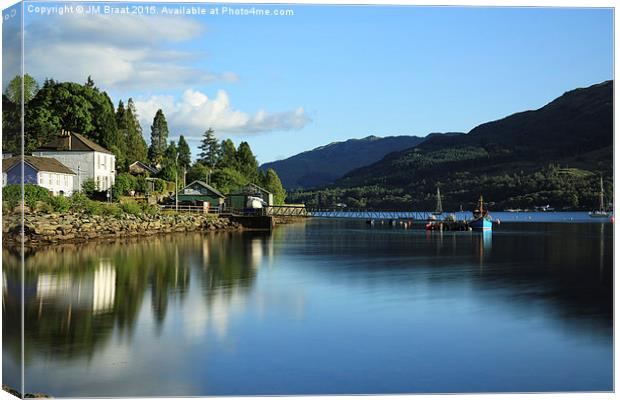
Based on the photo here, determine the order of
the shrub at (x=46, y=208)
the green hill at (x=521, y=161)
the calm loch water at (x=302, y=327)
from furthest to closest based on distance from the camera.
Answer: the shrub at (x=46, y=208) → the green hill at (x=521, y=161) → the calm loch water at (x=302, y=327)

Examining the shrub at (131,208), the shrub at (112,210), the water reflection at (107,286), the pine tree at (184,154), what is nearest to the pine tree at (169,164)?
the pine tree at (184,154)

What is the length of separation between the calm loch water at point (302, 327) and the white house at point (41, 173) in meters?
1.12

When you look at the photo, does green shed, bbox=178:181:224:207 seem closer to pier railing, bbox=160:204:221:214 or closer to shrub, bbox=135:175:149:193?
pier railing, bbox=160:204:221:214

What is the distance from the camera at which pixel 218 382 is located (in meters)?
10.2

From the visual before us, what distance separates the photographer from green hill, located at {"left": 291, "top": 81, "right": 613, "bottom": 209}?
13.3 metres

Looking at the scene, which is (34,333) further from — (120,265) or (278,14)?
(120,265)

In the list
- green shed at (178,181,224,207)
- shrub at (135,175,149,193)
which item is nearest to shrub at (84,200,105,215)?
shrub at (135,175,149,193)

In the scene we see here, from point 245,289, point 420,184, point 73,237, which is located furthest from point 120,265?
point 420,184

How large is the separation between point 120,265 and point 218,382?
646 inches

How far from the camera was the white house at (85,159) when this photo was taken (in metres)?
40.6

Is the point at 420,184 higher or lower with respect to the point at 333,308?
higher

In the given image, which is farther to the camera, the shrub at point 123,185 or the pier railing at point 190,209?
the pier railing at point 190,209

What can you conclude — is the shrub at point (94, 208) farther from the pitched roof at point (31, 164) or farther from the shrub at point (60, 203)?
the pitched roof at point (31, 164)

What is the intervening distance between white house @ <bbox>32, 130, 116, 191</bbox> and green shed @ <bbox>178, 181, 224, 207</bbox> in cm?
1223
